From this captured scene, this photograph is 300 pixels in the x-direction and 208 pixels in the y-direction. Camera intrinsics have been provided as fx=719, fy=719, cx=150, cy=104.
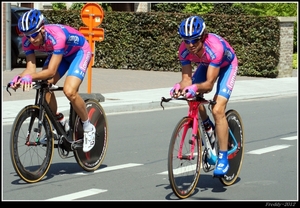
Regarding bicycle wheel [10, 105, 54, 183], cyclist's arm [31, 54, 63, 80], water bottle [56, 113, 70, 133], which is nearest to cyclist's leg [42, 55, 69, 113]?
water bottle [56, 113, 70, 133]

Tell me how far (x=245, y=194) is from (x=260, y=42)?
17403 millimetres

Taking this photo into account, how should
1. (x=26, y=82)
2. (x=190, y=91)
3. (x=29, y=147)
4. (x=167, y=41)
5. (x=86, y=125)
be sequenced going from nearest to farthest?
1. (x=190, y=91)
2. (x=26, y=82)
3. (x=29, y=147)
4. (x=86, y=125)
5. (x=167, y=41)

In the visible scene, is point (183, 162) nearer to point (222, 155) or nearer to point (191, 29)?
point (222, 155)

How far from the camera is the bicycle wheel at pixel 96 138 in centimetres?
829

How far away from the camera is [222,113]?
7.32 metres

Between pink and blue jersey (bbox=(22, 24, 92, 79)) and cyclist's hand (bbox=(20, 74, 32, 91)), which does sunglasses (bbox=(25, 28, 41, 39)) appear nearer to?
pink and blue jersey (bbox=(22, 24, 92, 79))

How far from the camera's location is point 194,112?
7.11 metres

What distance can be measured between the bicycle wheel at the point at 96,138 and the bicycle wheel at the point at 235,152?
1.66 meters

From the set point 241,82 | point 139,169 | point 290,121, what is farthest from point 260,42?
point 139,169

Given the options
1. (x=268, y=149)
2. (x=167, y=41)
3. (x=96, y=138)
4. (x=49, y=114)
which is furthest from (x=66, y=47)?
(x=167, y=41)

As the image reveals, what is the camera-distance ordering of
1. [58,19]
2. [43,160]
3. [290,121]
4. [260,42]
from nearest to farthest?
1. [43,160]
2. [290,121]
3. [260,42]
4. [58,19]

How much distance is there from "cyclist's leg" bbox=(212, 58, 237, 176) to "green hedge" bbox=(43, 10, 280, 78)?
17001 mm

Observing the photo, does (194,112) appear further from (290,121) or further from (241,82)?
(241,82)

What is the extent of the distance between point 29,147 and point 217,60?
2267 mm
